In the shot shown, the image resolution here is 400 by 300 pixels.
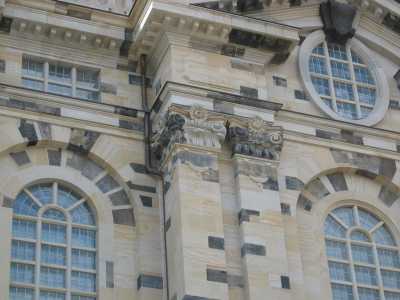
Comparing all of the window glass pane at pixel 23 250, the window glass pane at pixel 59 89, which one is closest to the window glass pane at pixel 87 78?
the window glass pane at pixel 59 89

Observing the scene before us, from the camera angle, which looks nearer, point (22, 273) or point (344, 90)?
point (22, 273)

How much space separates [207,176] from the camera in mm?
29438

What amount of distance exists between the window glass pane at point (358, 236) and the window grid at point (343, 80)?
10.3 feet

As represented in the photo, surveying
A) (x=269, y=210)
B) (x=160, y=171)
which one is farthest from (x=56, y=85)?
(x=269, y=210)

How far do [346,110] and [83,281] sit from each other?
27.5ft

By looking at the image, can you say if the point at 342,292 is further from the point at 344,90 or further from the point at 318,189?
the point at 344,90

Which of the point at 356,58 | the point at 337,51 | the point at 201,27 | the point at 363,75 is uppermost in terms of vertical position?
the point at 337,51

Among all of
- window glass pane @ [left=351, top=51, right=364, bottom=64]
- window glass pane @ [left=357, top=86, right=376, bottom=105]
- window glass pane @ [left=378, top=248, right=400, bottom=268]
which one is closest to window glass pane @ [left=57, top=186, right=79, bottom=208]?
window glass pane @ [left=378, top=248, right=400, bottom=268]

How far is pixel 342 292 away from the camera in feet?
98.4

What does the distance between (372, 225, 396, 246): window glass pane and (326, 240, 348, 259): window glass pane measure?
36.0 inches

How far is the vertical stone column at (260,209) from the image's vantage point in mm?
28312

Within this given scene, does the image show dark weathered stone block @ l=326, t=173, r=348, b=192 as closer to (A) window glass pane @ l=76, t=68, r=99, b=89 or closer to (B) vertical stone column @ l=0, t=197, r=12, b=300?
(A) window glass pane @ l=76, t=68, r=99, b=89

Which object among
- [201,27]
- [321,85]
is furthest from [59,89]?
[321,85]

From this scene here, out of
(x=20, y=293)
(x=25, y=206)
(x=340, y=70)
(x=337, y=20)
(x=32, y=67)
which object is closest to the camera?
(x=20, y=293)
